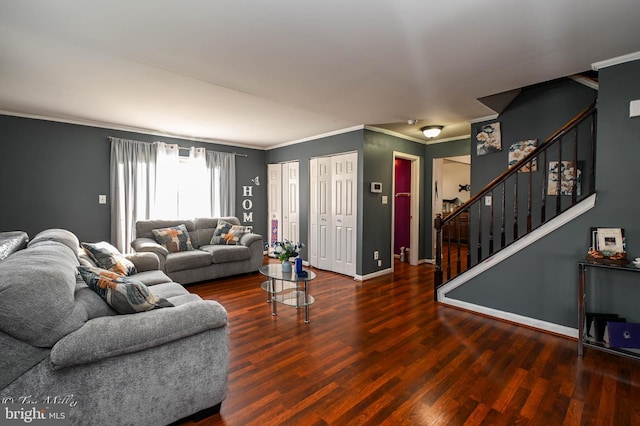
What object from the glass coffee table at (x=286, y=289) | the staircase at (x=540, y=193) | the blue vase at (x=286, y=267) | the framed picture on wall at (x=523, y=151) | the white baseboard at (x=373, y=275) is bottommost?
the white baseboard at (x=373, y=275)

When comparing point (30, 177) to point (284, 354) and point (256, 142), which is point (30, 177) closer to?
point (256, 142)

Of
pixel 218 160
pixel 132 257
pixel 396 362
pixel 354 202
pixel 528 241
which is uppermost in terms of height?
pixel 218 160

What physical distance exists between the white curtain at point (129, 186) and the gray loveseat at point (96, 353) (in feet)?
10.8

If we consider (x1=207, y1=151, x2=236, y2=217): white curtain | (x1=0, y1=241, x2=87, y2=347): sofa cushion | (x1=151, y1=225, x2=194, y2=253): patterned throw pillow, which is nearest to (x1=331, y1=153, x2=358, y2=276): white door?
(x1=207, y1=151, x2=236, y2=217): white curtain

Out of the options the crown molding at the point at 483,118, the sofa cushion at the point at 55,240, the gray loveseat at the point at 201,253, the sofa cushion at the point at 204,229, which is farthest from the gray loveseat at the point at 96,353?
the crown molding at the point at 483,118

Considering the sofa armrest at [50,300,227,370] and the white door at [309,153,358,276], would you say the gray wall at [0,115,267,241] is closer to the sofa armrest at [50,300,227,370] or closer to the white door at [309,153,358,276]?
the white door at [309,153,358,276]

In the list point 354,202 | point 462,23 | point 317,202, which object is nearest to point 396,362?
point 462,23

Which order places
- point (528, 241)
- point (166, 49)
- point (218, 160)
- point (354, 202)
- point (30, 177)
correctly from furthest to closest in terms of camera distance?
point (218, 160), point (354, 202), point (30, 177), point (528, 241), point (166, 49)

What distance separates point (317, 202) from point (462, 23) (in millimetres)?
3770

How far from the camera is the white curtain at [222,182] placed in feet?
19.2

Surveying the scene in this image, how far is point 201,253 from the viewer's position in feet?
14.6

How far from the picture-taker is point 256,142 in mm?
6059

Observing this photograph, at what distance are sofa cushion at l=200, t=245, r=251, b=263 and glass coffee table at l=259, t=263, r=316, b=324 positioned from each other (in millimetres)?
1173

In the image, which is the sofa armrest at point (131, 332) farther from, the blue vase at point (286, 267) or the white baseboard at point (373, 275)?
the white baseboard at point (373, 275)
